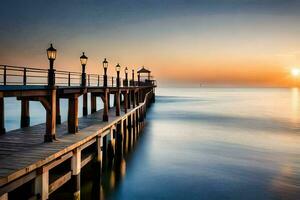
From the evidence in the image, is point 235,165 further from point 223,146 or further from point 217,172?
point 223,146

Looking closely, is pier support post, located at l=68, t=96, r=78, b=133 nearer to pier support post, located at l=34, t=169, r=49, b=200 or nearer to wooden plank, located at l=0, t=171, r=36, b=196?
pier support post, located at l=34, t=169, r=49, b=200

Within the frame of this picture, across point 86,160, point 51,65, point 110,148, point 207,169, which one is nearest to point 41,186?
point 86,160

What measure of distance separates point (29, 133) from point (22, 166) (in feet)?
19.3

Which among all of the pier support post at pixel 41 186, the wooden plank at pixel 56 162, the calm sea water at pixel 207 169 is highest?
the wooden plank at pixel 56 162

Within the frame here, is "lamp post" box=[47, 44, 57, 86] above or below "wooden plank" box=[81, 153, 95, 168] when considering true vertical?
above

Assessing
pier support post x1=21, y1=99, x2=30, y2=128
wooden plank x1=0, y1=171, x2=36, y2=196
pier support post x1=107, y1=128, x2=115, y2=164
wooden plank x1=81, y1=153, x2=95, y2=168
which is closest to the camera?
wooden plank x1=0, y1=171, x2=36, y2=196

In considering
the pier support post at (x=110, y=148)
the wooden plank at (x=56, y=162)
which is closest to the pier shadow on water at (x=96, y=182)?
the pier support post at (x=110, y=148)

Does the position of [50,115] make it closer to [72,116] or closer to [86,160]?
[72,116]

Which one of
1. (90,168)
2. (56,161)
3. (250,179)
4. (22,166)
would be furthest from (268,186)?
(22,166)

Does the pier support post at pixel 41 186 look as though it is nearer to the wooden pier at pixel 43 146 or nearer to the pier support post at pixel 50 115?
the wooden pier at pixel 43 146

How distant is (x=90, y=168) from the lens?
16203mm

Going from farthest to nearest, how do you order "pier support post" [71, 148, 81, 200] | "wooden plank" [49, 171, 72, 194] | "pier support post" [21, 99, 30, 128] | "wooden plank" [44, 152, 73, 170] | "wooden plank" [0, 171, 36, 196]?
"pier support post" [21, 99, 30, 128]
"pier support post" [71, 148, 81, 200]
"wooden plank" [49, 171, 72, 194]
"wooden plank" [44, 152, 73, 170]
"wooden plank" [0, 171, 36, 196]

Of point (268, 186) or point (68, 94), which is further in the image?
point (268, 186)

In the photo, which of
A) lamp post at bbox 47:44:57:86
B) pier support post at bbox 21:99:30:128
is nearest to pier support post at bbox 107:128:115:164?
pier support post at bbox 21:99:30:128
